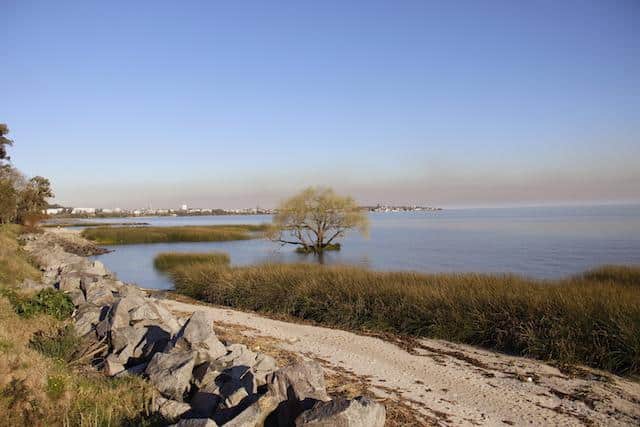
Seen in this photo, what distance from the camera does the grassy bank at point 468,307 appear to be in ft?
25.6

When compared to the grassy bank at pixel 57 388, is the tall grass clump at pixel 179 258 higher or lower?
lower

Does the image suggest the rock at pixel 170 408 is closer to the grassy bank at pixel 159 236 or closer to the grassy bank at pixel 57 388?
the grassy bank at pixel 57 388

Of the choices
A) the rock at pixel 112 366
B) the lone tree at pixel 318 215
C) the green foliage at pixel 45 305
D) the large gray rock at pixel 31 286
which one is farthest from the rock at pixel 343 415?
the lone tree at pixel 318 215

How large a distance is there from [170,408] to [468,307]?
7048mm

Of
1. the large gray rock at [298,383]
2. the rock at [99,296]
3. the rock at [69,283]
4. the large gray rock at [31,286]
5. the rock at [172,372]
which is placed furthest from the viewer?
the rock at [69,283]

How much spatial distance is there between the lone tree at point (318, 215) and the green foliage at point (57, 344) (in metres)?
30.5

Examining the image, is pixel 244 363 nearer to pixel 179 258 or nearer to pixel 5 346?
pixel 5 346

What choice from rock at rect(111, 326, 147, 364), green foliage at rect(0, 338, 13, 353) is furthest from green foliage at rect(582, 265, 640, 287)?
green foliage at rect(0, 338, 13, 353)

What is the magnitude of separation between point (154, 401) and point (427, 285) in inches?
332

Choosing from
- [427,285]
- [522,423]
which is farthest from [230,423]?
[427,285]

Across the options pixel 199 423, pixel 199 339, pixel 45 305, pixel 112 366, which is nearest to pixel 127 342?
pixel 112 366

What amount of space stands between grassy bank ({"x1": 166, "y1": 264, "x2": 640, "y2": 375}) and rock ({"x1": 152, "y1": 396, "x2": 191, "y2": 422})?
6.30m

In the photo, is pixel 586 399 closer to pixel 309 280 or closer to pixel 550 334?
pixel 550 334

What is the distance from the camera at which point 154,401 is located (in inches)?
183
